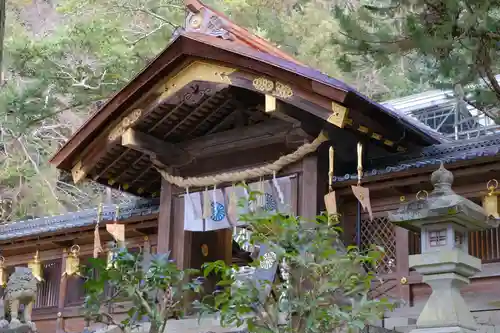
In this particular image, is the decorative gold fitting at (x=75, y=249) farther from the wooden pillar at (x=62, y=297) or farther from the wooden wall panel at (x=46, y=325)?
the wooden wall panel at (x=46, y=325)

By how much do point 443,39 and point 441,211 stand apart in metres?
1.91

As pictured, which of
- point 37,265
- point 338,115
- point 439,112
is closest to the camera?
point 338,115

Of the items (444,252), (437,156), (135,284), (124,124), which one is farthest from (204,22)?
(444,252)

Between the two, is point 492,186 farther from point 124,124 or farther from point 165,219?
point 124,124

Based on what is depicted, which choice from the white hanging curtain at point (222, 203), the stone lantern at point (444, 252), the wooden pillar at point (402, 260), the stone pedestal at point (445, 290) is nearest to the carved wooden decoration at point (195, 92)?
the white hanging curtain at point (222, 203)

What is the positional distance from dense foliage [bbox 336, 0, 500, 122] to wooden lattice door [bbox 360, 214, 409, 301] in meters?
2.36

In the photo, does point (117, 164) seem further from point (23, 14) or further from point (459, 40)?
point (23, 14)

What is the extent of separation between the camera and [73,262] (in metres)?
14.9

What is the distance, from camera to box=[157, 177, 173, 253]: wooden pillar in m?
13.0

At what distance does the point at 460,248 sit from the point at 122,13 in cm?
1787

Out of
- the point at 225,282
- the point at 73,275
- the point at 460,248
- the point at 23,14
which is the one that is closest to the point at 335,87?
the point at 460,248

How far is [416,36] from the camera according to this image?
834cm

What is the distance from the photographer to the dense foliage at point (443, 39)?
8.25 meters

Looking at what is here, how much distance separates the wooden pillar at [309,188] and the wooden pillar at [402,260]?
4.19 feet
